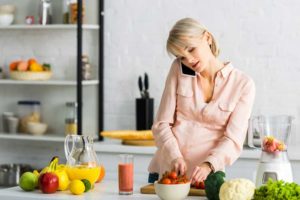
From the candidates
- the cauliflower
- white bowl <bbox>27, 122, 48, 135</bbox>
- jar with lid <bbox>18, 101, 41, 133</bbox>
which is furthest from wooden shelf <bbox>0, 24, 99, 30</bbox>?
the cauliflower

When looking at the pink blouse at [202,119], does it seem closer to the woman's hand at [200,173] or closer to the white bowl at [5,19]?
the woman's hand at [200,173]

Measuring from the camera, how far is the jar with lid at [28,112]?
565cm

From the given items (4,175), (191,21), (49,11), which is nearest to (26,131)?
(4,175)

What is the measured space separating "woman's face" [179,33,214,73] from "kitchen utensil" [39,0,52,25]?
7.61 feet

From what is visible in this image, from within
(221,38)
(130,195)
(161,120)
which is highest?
(221,38)

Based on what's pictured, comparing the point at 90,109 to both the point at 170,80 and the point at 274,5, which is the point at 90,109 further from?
the point at 170,80

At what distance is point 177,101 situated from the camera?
3.52 metres

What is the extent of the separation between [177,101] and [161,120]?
0.39ft

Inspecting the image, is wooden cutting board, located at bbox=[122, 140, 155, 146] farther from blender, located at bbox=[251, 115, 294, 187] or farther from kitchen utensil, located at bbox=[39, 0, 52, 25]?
blender, located at bbox=[251, 115, 294, 187]

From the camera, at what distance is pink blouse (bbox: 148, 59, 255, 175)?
3.40 meters

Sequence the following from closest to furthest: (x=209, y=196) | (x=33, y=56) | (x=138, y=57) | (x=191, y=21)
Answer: (x=209, y=196), (x=191, y=21), (x=138, y=57), (x=33, y=56)

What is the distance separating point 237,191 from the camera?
109 inches

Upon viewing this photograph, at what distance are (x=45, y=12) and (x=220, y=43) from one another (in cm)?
136

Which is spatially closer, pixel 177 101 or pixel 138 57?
pixel 177 101
